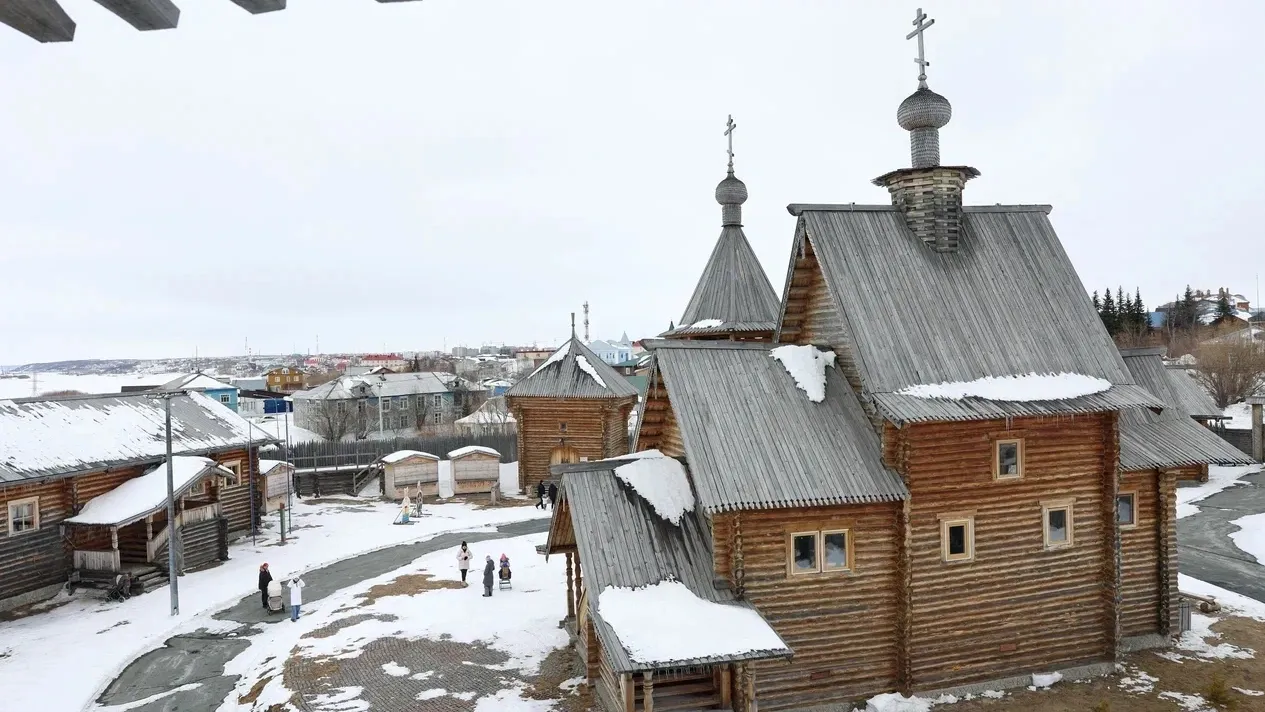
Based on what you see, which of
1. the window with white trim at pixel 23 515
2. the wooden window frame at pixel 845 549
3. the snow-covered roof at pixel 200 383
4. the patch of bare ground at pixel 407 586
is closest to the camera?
the wooden window frame at pixel 845 549

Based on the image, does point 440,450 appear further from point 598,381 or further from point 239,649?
point 239,649

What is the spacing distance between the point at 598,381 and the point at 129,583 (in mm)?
19998

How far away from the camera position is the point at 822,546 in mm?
13281

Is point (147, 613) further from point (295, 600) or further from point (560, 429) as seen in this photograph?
point (560, 429)

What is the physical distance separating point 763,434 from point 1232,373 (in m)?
55.3

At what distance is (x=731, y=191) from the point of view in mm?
26922

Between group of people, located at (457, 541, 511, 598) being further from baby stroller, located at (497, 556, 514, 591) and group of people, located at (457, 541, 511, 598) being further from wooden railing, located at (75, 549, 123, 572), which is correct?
wooden railing, located at (75, 549, 123, 572)

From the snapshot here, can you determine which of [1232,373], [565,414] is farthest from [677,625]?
[1232,373]

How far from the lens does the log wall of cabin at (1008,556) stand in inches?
536

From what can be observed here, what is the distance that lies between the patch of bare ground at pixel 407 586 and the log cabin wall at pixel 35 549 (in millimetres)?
9146

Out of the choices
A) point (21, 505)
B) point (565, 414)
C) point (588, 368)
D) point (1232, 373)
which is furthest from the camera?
point (1232, 373)

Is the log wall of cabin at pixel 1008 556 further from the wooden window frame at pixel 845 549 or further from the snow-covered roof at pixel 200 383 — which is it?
the snow-covered roof at pixel 200 383

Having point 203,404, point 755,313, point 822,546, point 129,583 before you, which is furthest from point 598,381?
point 822,546

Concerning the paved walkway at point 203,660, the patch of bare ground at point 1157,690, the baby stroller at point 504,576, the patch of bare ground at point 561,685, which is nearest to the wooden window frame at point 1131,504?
the patch of bare ground at point 1157,690
